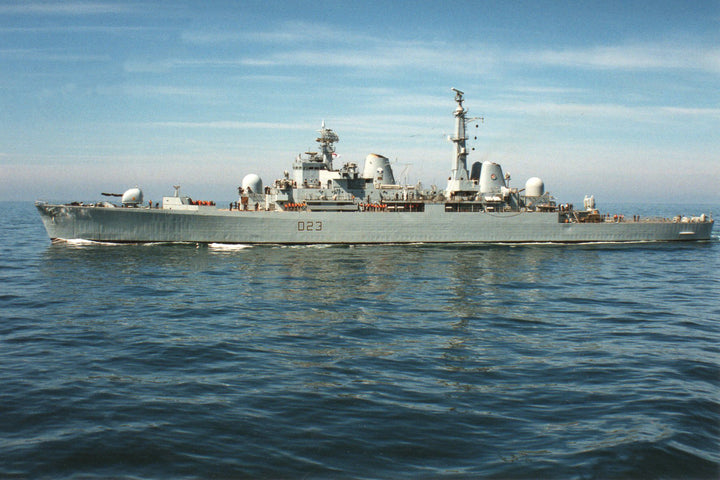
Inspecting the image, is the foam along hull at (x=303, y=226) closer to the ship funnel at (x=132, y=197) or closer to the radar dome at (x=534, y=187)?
the ship funnel at (x=132, y=197)

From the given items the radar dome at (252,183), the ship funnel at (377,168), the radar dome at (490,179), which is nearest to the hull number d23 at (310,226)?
the radar dome at (252,183)

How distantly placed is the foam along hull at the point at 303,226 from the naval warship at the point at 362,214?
80 mm

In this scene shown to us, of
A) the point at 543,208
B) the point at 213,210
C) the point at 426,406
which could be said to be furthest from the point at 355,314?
the point at 543,208

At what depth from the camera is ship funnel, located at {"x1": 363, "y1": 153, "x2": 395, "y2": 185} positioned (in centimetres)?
4488

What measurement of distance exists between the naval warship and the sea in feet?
45.5

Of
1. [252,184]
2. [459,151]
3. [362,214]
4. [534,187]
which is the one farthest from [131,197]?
[534,187]

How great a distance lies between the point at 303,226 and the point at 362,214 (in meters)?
4.95

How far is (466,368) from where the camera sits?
12016 millimetres

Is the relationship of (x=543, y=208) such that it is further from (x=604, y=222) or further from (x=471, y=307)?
(x=471, y=307)

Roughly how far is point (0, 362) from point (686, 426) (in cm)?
1576

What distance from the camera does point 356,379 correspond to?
→ 11.3 metres

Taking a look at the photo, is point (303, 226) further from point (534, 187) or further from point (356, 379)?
point (356, 379)

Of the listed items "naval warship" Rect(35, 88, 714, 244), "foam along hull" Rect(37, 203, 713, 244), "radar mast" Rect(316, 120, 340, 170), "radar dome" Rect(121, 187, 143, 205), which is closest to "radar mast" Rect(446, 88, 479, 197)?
"naval warship" Rect(35, 88, 714, 244)

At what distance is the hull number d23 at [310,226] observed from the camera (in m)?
38.8
